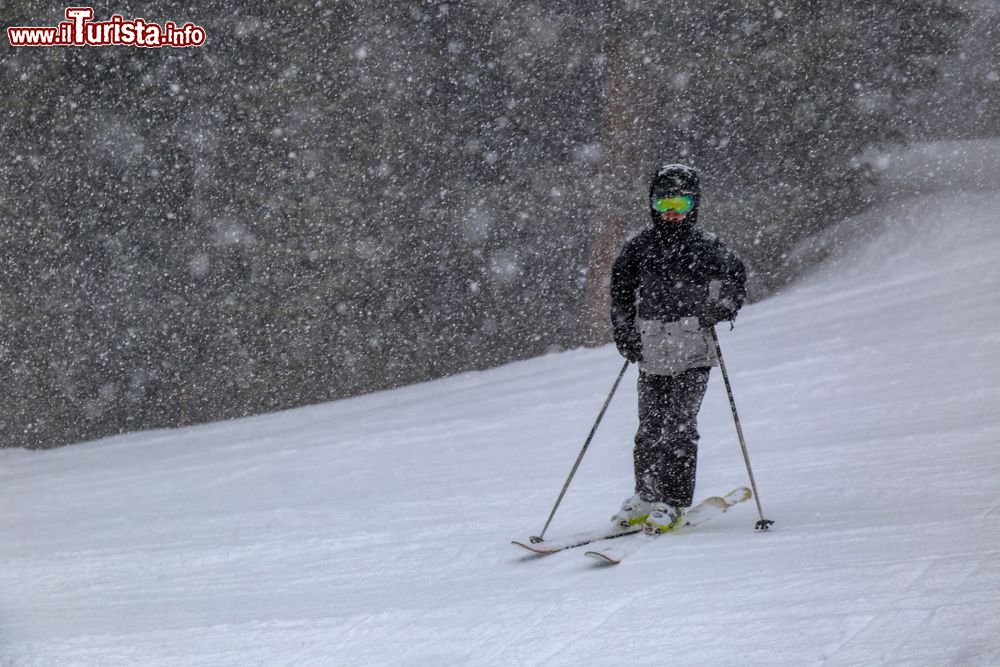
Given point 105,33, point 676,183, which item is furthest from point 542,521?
point 105,33

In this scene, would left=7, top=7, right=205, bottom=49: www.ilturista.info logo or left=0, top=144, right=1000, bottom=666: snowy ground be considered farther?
left=7, top=7, right=205, bottom=49: www.ilturista.info logo

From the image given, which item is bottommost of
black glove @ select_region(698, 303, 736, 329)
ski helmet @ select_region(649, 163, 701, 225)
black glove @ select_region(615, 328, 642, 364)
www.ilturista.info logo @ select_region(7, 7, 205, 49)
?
black glove @ select_region(615, 328, 642, 364)

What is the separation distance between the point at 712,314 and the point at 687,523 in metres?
1.22

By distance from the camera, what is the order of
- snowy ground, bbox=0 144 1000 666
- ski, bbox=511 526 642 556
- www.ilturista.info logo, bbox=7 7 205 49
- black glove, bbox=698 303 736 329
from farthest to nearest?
www.ilturista.info logo, bbox=7 7 205 49, ski, bbox=511 526 642 556, black glove, bbox=698 303 736 329, snowy ground, bbox=0 144 1000 666

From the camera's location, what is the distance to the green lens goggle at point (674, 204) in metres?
5.41

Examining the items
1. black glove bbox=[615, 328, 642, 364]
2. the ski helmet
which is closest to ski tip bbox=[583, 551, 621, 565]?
black glove bbox=[615, 328, 642, 364]

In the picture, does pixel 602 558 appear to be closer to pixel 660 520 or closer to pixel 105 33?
pixel 660 520

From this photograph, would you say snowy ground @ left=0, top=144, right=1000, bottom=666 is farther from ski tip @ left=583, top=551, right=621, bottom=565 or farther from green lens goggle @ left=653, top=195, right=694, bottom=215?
green lens goggle @ left=653, top=195, right=694, bottom=215

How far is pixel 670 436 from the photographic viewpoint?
5.48 meters

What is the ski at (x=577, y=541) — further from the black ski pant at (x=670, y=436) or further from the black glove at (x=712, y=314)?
the black glove at (x=712, y=314)

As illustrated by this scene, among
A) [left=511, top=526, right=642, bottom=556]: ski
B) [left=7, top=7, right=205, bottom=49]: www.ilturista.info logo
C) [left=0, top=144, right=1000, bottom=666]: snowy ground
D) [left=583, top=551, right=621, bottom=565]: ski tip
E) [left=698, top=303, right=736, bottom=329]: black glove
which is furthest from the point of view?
[left=7, top=7, right=205, bottom=49]: www.ilturista.info logo

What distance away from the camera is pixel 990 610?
3.50m

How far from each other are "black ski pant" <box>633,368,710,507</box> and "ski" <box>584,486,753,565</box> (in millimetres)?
173

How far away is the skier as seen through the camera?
5418mm
